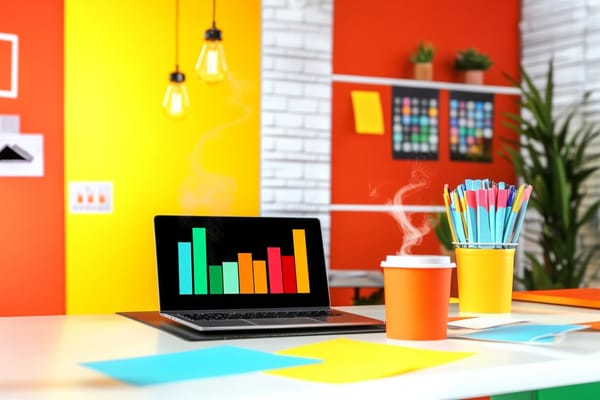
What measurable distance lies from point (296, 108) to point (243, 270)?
250 cm

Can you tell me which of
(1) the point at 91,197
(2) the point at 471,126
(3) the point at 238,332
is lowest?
(3) the point at 238,332

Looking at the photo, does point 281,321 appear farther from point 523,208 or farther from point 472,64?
point 472,64

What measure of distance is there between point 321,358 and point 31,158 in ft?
9.23

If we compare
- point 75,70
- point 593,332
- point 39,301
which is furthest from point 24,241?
point 593,332

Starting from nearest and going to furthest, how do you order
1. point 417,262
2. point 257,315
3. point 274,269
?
point 417,262, point 257,315, point 274,269

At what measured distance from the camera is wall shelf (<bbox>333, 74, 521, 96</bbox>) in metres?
4.16

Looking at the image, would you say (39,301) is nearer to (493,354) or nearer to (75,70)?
(75,70)

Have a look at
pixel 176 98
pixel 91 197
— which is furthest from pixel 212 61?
pixel 91 197

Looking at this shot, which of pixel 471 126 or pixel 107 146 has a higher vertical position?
pixel 471 126

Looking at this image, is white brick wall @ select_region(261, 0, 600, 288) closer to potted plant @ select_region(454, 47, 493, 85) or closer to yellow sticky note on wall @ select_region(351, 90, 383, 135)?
yellow sticky note on wall @ select_region(351, 90, 383, 135)

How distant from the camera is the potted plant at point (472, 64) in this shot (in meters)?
4.31

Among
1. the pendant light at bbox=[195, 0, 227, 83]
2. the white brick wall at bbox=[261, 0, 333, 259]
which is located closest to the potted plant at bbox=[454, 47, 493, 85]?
the white brick wall at bbox=[261, 0, 333, 259]

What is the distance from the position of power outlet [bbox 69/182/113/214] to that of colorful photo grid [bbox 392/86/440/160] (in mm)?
1551

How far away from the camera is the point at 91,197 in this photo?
360 cm
